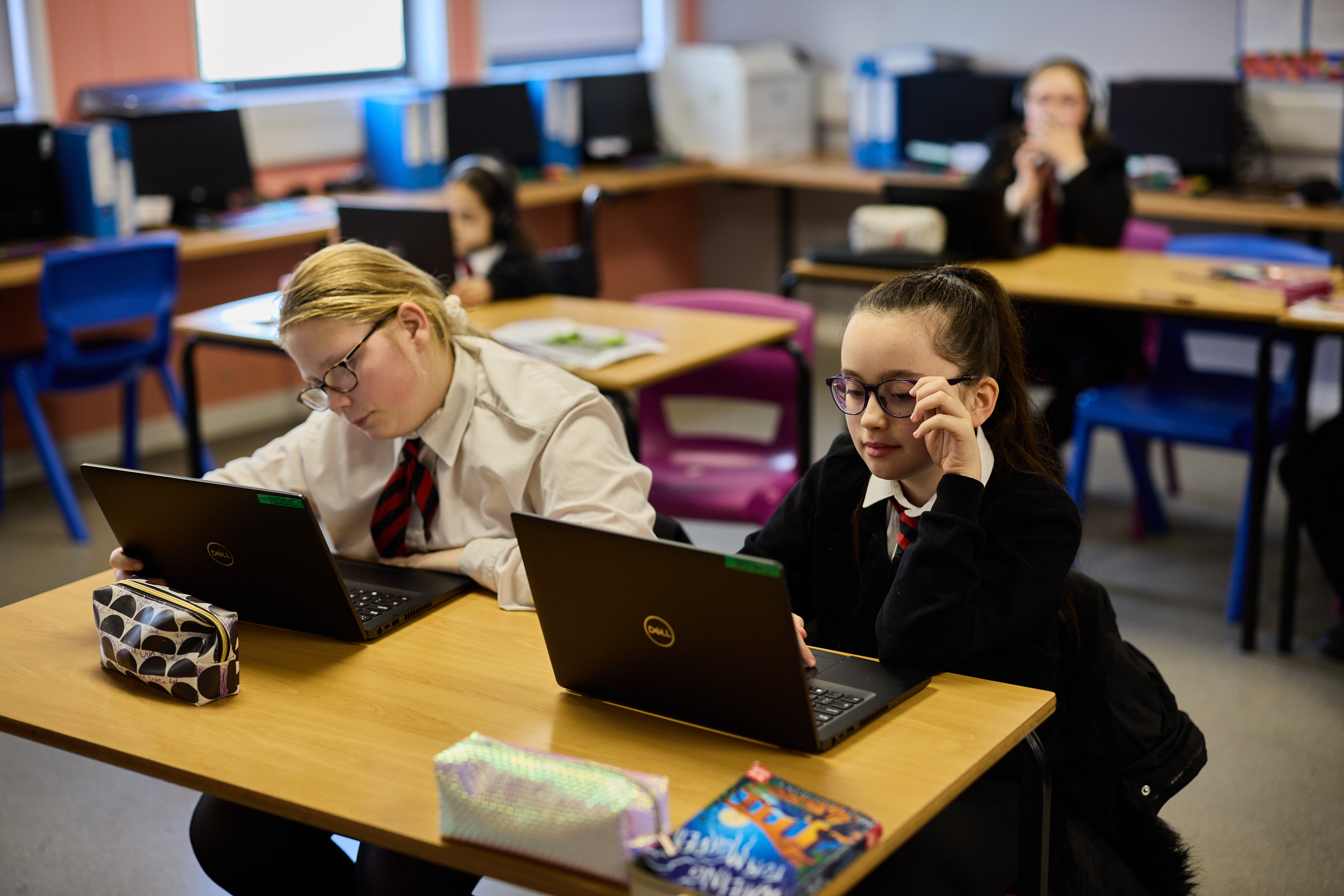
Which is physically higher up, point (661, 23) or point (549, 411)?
point (661, 23)

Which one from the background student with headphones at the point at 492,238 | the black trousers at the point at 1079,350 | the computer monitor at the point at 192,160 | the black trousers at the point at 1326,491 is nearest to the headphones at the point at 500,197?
the background student with headphones at the point at 492,238

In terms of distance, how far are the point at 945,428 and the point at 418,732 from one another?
2.09 feet

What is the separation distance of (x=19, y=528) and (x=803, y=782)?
3.35 metres

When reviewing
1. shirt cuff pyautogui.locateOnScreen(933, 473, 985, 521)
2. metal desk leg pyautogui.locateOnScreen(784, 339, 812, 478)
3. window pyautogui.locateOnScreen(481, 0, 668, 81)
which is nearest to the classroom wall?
window pyautogui.locateOnScreen(481, 0, 668, 81)

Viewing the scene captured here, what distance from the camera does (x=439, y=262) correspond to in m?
3.38

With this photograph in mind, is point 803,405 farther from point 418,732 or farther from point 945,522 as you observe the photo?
point 418,732

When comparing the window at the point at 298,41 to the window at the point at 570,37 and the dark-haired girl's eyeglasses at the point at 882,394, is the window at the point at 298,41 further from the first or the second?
the dark-haired girl's eyeglasses at the point at 882,394

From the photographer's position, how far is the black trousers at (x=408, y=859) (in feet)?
4.77

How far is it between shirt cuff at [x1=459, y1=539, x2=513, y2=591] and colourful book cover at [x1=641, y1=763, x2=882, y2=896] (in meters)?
0.63

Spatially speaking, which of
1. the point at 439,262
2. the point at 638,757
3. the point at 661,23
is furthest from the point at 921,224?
the point at 661,23

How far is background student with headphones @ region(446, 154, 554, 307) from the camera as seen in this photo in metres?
3.65

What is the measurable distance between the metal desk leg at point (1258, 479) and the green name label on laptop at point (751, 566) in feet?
6.92

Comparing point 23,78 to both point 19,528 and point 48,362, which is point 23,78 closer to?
point 48,362

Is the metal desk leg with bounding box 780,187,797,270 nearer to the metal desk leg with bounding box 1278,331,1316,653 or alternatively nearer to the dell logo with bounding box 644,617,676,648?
the metal desk leg with bounding box 1278,331,1316,653
